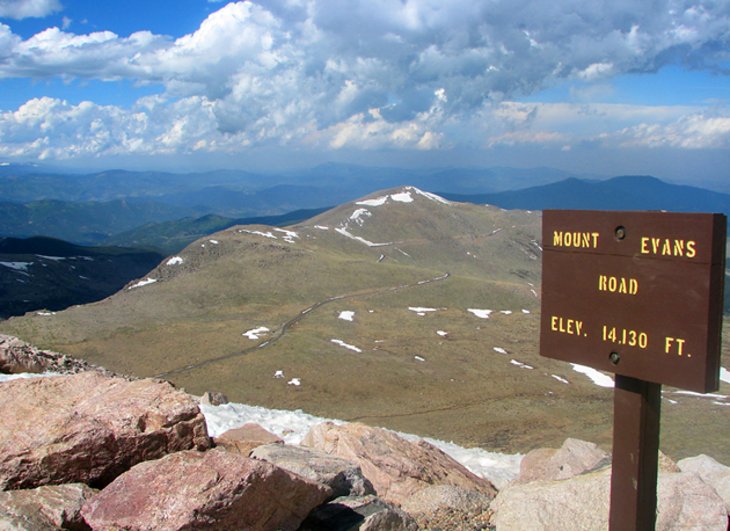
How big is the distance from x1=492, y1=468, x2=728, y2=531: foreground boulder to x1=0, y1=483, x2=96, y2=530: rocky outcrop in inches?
303

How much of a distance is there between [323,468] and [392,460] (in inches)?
182

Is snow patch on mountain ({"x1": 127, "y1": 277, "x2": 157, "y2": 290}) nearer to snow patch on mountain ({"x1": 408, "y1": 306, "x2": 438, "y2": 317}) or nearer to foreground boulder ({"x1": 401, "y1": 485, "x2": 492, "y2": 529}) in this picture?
snow patch on mountain ({"x1": 408, "y1": 306, "x2": 438, "y2": 317})

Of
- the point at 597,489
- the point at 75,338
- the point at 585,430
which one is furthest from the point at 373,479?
the point at 75,338

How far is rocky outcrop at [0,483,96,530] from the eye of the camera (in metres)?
9.27

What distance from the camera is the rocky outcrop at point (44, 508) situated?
9273 mm

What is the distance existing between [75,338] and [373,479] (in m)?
79.7

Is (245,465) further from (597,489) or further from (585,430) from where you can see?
(585,430)

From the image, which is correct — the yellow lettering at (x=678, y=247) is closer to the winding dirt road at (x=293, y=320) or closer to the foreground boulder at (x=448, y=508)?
the foreground boulder at (x=448, y=508)

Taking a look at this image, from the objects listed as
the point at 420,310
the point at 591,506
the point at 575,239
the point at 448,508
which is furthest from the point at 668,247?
the point at 420,310

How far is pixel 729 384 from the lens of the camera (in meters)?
74.7

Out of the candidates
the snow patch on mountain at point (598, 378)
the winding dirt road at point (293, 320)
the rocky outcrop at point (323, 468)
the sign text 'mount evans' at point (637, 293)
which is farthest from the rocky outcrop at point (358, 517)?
the snow patch on mountain at point (598, 378)

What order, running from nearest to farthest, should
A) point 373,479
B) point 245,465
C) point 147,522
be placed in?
1. point 147,522
2. point 245,465
3. point 373,479

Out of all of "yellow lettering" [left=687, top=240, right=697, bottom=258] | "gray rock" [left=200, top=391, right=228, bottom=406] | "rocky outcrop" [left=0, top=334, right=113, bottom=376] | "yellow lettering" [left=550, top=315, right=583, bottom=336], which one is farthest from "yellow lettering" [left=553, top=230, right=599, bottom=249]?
"gray rock" [left=200, top=391, right=228, bottom=406]

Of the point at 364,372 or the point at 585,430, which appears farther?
the point at 364,372
